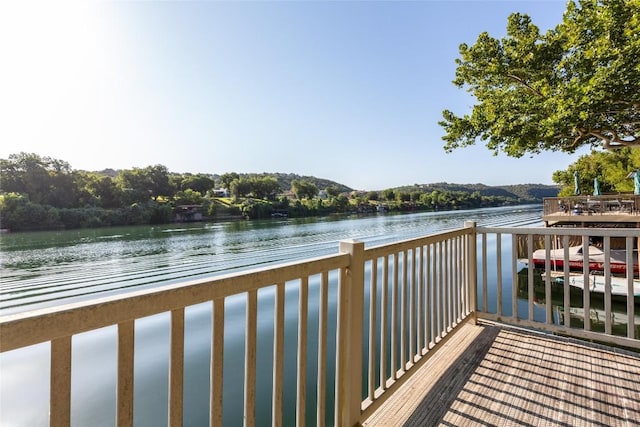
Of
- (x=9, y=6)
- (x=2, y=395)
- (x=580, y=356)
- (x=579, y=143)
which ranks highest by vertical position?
(x=9, y=6)

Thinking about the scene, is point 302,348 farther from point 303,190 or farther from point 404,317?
point 303,190

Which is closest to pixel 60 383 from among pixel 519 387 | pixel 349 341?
pixel 349 341

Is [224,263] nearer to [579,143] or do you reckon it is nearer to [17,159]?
[579,143]

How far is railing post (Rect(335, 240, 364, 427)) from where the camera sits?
1481mm

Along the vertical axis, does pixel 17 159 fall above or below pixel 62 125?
above

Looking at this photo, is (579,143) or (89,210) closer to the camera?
(579,143)

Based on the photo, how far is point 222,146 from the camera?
21.8 metres

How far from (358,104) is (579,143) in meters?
11.0

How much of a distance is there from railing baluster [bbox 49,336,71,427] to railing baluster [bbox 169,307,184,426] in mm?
226

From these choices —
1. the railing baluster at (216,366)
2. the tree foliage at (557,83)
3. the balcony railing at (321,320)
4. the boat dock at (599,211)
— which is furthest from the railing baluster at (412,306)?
the boat dock at (599,211)

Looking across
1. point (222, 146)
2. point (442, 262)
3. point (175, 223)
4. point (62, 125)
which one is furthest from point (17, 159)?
point (442, 262)

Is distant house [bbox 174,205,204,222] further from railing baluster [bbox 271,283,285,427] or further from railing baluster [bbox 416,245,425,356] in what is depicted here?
railing baluster [bbox 271,283,285,427]

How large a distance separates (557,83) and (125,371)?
306 inches

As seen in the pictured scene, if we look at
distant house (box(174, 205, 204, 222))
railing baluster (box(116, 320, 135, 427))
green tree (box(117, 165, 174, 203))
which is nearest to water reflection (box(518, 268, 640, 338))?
railing baluster (box(116, 320, 135, 427))
